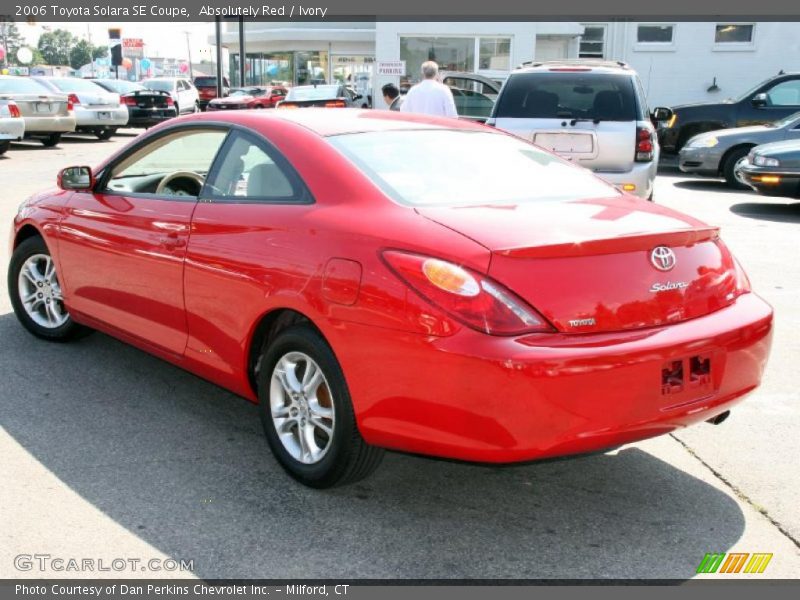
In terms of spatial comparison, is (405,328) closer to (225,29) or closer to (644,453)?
(644,453)

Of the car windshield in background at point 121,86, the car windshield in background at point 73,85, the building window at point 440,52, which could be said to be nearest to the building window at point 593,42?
the building window at point 440,52

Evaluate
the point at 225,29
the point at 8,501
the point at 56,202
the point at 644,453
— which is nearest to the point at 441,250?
the point at 644,453

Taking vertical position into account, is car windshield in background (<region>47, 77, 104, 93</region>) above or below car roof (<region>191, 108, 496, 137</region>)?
above

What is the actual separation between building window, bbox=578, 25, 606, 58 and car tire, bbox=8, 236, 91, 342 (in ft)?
76.2

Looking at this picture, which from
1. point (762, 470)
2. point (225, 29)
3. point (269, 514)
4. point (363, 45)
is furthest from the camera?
point (225, 29)

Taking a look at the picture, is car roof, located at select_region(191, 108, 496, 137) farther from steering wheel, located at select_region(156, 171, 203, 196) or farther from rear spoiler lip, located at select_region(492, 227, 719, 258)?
rear spoiler lip, located at select_region(492, 227, 719, 258)

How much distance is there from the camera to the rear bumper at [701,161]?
14.6m

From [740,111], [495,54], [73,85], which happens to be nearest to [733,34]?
[495,54]

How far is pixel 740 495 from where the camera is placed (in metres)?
3.64

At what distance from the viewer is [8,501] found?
3496mm

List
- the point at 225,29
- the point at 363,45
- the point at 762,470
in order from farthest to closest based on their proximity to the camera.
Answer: the point at 225,29
the point at 363,45
the point at 762,470

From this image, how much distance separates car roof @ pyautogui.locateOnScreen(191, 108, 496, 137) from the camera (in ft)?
13.3

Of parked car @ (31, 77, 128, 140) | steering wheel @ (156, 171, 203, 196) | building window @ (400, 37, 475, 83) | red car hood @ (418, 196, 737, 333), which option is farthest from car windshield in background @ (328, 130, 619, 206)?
building window @ (400, 37, 475, 83)

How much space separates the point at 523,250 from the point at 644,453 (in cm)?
153
